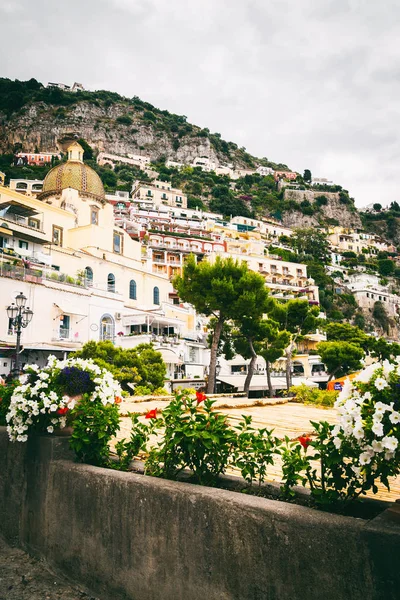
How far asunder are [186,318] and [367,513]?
35.3m

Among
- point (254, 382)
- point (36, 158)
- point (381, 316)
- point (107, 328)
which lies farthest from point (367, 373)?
point (36, 158)

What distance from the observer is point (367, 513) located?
6.98ft

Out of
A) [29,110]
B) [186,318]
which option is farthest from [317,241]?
[29,110]

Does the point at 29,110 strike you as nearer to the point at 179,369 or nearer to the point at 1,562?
the point at 179,369

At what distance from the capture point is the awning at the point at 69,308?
23.3 m

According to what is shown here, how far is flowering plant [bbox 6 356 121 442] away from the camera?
340 centimetres

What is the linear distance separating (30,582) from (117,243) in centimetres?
3674

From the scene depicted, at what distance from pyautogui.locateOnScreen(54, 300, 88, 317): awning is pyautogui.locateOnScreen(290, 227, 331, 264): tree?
77156 mm

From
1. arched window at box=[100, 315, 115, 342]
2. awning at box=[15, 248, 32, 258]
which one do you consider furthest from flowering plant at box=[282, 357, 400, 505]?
awning at box=[15, 248, 32, 258]

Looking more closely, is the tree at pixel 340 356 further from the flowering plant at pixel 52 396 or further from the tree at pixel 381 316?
the tree at pixel 381 316

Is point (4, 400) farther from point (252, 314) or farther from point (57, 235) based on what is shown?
point (57, 235)

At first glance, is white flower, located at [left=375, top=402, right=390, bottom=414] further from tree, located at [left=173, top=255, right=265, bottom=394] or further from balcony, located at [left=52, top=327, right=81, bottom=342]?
balcony, located at [left=52, top=327, right=81, bottom=342]

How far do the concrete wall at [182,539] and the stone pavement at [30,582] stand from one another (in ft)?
0.27

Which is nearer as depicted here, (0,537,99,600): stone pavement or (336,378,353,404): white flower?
(336,378,353,404): white flower
